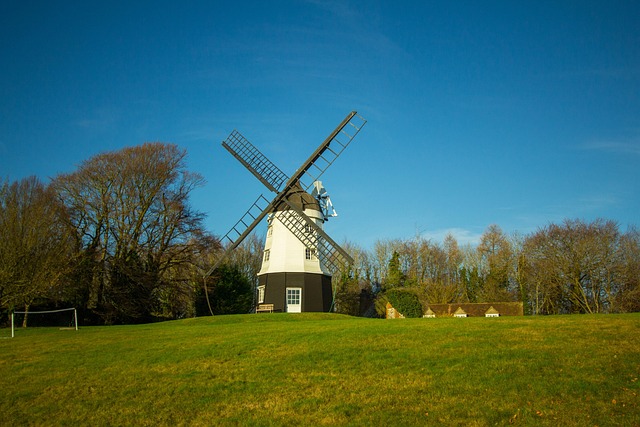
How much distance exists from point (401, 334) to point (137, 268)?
25.1 meters

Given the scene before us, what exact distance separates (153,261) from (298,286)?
1120 cm

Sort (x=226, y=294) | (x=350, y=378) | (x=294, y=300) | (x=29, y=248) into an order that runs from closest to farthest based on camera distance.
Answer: (x=350, y=378), (x=29, y=248), (x=294, y=300), (x=226, y=294)

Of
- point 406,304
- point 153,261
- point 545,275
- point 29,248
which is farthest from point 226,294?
point 545,275

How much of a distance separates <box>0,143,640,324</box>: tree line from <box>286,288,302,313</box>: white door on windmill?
21.1 ft

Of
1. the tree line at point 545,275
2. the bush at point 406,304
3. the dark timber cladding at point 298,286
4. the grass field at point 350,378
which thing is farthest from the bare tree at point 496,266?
the grass field at point 350,378

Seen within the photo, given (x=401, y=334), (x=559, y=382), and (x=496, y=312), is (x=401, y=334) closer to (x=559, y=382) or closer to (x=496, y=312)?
(x=559, y=382)

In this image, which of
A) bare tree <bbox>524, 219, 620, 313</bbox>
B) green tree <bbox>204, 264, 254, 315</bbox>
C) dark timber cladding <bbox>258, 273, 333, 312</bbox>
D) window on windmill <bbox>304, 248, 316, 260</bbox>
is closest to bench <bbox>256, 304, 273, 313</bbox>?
dark timber cladding <bbox>258, 273, 333, 312</bbox>

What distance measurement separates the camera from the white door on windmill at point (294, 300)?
35406 mm

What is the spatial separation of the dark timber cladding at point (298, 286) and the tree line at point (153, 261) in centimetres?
532

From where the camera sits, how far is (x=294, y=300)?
3550cm

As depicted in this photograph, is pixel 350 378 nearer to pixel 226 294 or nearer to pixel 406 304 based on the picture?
pixel 406 304

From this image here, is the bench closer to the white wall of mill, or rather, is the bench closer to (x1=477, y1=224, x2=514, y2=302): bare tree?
the white wall of mill

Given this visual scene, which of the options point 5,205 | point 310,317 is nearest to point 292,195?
point 310,317

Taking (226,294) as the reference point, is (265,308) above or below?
below
